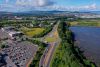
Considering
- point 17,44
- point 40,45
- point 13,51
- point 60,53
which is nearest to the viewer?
point 60,53

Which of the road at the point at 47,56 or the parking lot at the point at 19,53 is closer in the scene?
the road at the point at 47,56

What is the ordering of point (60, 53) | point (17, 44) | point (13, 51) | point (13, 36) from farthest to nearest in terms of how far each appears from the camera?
point (13, 36), point (17, 44), point (13, 51), point (60, 53)

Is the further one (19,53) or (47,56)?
(19,53)

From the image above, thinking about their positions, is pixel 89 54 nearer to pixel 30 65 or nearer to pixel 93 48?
pixel 93 48

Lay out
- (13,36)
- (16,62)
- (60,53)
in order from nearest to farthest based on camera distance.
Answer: (16,62)
(60,53)
(13,36)

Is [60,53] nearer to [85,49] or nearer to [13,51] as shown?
[85,49]

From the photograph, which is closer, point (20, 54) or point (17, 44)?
point (20, 54)

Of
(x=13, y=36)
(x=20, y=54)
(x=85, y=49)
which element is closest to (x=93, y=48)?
(x=85, y=49)

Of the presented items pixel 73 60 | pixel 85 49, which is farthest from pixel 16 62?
pixel 85 49

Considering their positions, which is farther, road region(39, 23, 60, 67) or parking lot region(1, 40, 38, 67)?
parking lot region(1, 40, 38, 67)
